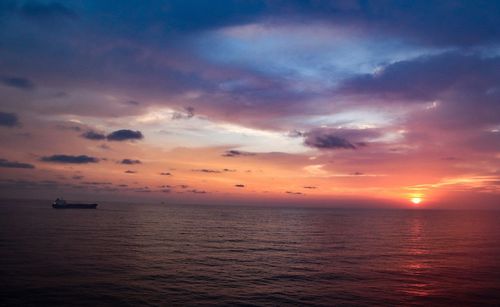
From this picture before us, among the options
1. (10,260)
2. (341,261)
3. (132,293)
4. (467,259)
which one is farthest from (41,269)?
(467,259)

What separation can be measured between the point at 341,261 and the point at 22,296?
160 feet

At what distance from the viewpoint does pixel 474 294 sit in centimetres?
4675

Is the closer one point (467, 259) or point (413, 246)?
point (467, 259)

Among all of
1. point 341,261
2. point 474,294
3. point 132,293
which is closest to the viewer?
point 132,293

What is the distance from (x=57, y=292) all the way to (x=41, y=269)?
42.9ft

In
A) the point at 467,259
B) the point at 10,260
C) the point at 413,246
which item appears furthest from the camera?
the point at 413,246

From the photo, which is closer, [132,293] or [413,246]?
[132,293]

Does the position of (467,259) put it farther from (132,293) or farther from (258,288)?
(132,293)

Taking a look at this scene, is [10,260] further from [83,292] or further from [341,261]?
[341,261]

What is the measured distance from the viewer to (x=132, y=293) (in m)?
42.8

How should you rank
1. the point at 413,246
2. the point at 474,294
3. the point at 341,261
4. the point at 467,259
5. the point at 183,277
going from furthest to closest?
1. the point at 413,246
2. the point at 467,259
3. the point at 341,261
4. the point at 183,277
5. the point at 474,294

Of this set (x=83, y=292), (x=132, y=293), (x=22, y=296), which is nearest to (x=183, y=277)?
(x=132, y=293)

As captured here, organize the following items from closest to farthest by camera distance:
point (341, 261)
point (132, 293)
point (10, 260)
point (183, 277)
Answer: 1. point (132, 293)
2. point (183, 277)
3. point (10, 260)
4. point (341, 261)

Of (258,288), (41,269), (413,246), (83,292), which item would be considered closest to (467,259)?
(413,246)
